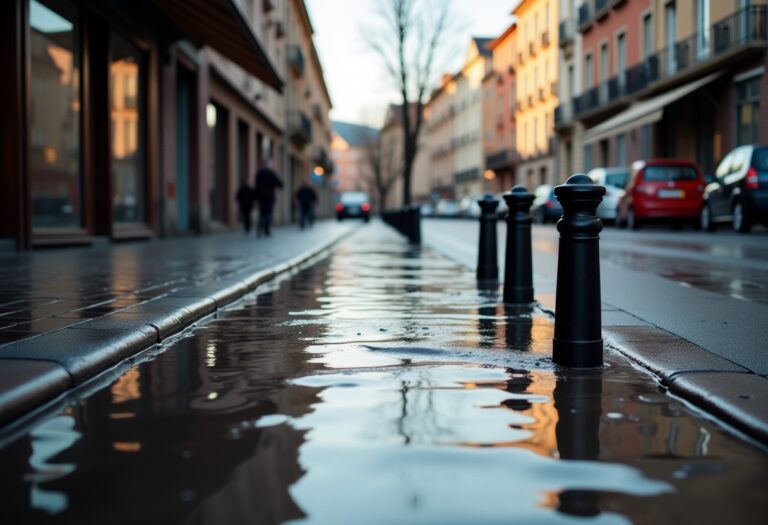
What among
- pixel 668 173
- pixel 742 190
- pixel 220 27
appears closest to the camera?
pixel 220 27

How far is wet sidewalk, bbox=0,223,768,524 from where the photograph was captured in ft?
7.41

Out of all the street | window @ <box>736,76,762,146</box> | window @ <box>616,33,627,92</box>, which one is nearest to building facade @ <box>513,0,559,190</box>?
window @ <box>616,33,627,92</box>

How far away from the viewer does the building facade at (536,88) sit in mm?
52781

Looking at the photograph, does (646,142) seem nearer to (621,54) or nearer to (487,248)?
(621,54)

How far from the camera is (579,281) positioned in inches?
167

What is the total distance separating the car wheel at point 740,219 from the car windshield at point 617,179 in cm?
897

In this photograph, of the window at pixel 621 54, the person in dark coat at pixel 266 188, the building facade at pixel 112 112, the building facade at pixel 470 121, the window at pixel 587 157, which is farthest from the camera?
the building facade at pixel 470 121

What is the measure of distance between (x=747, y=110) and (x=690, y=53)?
12.7ft

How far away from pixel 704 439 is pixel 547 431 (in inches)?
19.1

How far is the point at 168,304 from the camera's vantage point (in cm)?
594

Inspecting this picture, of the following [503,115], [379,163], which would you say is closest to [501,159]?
[503,115]

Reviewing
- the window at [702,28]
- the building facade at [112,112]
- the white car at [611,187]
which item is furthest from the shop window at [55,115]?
the window at [702,28]

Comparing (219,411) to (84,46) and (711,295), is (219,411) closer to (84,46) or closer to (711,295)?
(711,295)

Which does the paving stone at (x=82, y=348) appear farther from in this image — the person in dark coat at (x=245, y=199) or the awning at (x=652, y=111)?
the awning at (x=652, y=111)
